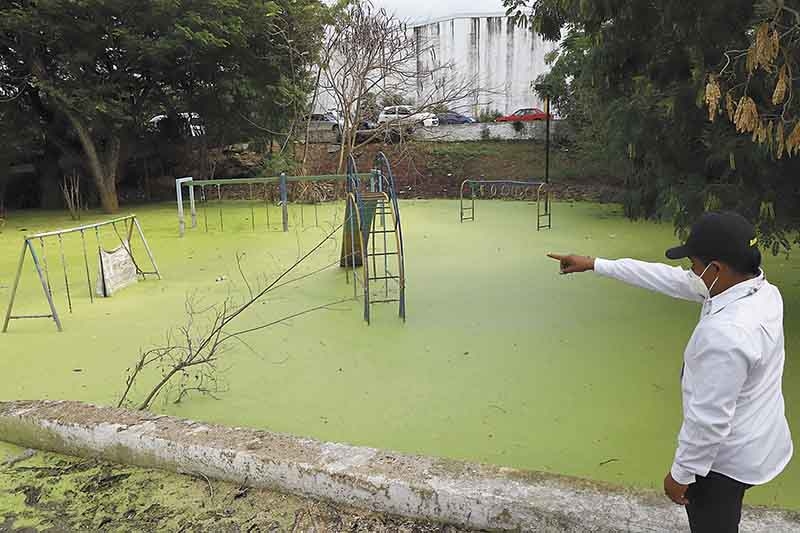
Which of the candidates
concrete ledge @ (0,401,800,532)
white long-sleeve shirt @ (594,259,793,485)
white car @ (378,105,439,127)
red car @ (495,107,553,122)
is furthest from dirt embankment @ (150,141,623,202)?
white long-sleeve shirt @ (594,259,793,485)

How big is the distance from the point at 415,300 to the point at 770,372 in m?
3.72

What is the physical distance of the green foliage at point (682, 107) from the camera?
2.99 metres

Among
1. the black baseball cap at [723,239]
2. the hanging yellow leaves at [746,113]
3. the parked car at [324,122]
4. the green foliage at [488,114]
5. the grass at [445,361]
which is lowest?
the grass at [445,361]

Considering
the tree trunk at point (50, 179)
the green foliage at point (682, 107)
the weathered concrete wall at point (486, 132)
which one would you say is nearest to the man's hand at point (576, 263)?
the green foliage at point (682, 107)

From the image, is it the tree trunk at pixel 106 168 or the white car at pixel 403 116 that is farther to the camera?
the white car at pixel 403 116

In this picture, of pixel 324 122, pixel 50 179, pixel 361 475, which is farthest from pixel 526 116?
pixel 361 475

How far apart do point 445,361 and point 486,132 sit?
13506 millimetres

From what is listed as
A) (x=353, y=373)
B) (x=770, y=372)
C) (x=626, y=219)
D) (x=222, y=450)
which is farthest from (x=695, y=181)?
(x=626, y=219)

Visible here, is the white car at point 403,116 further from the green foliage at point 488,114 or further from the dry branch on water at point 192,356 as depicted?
the dry branch on water at point 192,356

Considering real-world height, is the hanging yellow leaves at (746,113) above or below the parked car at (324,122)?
below

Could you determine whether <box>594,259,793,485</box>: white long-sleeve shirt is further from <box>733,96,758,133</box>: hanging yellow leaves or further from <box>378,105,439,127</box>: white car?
<box>378,105,439,127</box>: white car

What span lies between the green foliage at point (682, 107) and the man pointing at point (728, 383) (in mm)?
1804

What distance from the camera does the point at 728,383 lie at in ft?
3.65

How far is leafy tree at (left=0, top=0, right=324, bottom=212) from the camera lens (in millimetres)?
9547
